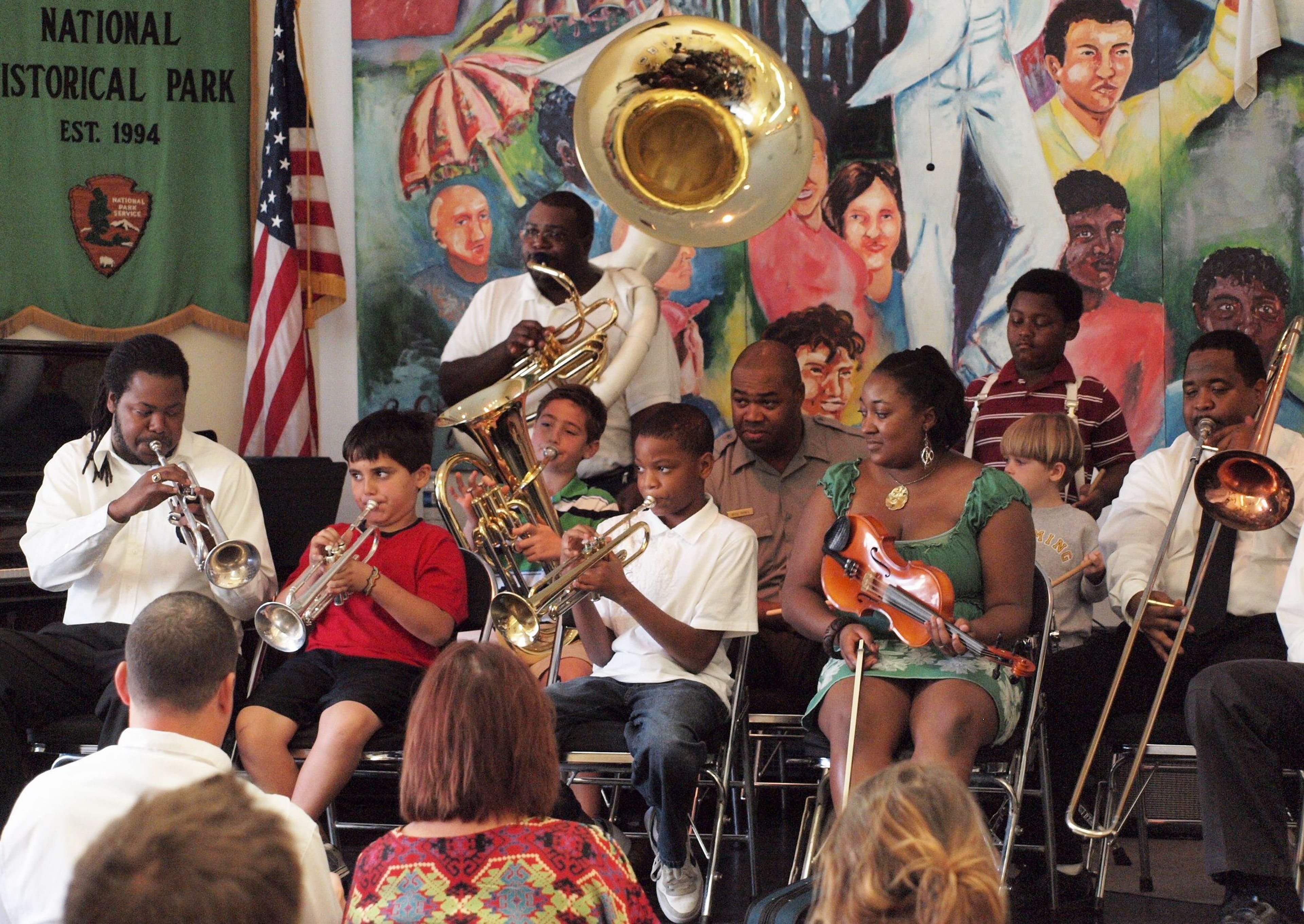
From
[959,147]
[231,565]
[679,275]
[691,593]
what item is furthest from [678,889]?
[959,147]

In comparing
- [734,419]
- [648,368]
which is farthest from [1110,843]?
[648,368]

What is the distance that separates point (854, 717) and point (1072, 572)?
3.40ft

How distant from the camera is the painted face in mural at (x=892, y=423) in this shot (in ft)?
11.1

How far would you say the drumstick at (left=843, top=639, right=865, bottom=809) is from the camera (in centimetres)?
303

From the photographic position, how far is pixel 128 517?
3.70 m

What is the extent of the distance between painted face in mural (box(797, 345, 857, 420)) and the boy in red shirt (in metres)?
2.01

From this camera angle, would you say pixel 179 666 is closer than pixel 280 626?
Yes

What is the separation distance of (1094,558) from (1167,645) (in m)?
0.30

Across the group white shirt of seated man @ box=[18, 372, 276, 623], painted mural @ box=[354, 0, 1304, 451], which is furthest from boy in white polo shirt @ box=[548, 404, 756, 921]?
painted mural @ box=[354, 0, 1304, 451]

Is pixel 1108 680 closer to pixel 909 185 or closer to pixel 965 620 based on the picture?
pixel 965 620

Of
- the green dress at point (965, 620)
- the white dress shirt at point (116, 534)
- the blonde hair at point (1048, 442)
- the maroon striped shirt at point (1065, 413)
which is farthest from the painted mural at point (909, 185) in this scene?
the green dress at point (965, 620)

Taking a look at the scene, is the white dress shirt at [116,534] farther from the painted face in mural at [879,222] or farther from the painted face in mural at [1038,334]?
the painted face in mural at [879,222]

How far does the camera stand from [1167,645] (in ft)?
11.8

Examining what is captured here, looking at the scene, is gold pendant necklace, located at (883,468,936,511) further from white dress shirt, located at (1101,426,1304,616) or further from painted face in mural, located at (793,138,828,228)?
painted face in mural, located at (793,138,828,228)
